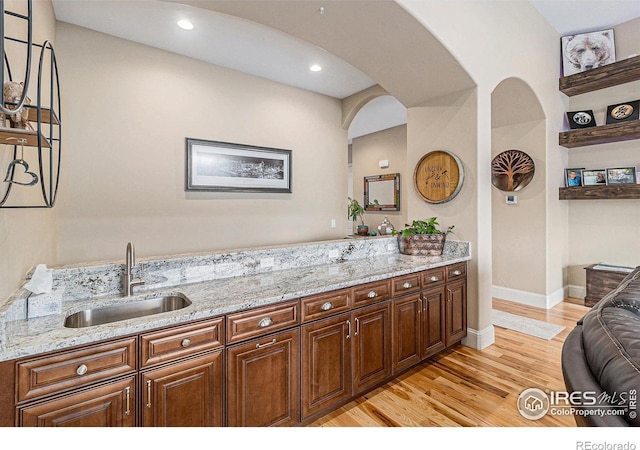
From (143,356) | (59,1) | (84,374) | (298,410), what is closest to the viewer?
(84,374)

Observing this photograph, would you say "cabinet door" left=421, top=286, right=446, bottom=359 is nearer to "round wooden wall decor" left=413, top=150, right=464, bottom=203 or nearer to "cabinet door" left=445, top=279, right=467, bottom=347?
"cabinet door" left=445, top=279, right=467, bottom=347

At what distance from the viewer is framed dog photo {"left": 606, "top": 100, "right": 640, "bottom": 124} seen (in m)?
3.69

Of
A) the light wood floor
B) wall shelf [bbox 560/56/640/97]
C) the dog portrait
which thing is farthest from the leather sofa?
the dog portrait

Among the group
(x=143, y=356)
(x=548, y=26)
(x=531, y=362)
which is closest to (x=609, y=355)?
(x=143, y=356)

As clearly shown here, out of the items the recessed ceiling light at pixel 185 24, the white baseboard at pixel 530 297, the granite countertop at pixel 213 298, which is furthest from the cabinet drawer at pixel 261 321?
the white baseboard at pixel 530 297

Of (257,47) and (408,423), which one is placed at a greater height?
(257,47)

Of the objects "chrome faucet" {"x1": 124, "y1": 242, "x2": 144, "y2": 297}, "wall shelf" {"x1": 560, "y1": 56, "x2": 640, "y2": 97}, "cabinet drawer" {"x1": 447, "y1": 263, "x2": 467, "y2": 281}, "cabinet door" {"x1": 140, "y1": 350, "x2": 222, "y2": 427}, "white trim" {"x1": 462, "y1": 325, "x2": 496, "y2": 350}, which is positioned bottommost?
"white trim" {"x1": 462, "y1": 325, "x2": 496, "y2": 350}

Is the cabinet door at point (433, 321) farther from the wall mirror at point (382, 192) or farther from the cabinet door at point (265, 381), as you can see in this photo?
the wall mirror at point (382, 192)

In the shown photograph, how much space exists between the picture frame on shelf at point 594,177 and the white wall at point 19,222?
5.56 meters

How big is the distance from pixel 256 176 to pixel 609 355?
3.72 m

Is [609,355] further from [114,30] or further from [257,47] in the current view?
[114,30]

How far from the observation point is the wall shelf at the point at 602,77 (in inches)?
140

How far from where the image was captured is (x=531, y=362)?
8.73ft

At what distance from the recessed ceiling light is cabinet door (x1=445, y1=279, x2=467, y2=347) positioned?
3.35 metres
